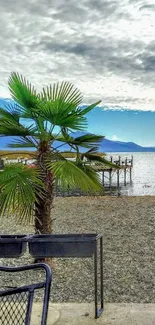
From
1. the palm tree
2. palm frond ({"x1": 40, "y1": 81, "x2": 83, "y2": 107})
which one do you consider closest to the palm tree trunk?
the palm tree

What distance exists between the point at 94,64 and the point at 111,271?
14581mm

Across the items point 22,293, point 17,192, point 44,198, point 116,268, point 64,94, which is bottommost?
point 116,268

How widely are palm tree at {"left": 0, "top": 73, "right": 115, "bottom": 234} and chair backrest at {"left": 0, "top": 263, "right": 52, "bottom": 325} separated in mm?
591

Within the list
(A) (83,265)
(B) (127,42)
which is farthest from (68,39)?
(A) (83,265)

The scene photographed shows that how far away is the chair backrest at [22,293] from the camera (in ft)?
5.56

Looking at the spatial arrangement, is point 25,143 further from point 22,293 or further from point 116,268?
point 22,293

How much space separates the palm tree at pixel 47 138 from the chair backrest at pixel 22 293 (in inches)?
23.3

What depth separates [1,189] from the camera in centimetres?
403

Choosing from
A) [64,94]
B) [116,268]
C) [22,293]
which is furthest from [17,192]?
[22,293]

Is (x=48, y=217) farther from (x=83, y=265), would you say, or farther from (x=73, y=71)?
(x=73, y=71)

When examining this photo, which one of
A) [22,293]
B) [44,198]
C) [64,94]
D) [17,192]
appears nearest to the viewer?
[22,293]

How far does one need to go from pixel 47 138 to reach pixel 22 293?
3.15 m

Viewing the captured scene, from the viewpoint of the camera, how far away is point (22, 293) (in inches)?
69.9

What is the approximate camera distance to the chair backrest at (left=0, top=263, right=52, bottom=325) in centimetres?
169
